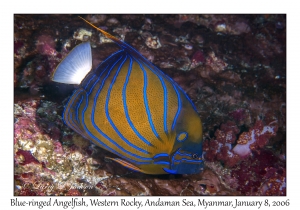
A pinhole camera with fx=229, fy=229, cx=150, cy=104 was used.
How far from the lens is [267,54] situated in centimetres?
471

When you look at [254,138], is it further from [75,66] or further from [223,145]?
[75,66]

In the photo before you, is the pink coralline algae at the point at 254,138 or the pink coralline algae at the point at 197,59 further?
the pink coralline algae at the point at 197,59

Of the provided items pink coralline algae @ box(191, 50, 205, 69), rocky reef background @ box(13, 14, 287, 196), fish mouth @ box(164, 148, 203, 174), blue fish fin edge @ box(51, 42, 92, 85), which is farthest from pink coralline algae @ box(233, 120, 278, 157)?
blue fish fin edge @ box(51, 42, 92, 85)

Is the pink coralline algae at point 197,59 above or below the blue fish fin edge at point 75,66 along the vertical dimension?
above

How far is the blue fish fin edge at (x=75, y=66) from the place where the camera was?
205cm

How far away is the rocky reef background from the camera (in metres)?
2.84

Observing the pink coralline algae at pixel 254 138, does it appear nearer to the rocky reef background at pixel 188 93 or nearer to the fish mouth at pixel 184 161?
the rocky reef background at pixel 188 93

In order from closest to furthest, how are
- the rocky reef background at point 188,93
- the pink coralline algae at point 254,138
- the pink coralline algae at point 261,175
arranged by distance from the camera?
the rocky reef background at point 188,93
the pink coralline algae at point 261,175
the pink coralline algae at point 254,138

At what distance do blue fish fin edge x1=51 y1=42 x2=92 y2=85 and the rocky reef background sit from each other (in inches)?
43.6

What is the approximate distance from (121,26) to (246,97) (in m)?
2.62

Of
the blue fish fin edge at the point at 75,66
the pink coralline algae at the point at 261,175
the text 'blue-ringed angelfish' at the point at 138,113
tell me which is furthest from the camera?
the pink coralline algae at the point at 261,175

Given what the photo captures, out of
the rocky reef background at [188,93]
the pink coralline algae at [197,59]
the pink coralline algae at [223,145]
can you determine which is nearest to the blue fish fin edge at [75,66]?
the rocky reef background at [188,93]

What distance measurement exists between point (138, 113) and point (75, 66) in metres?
0.73
